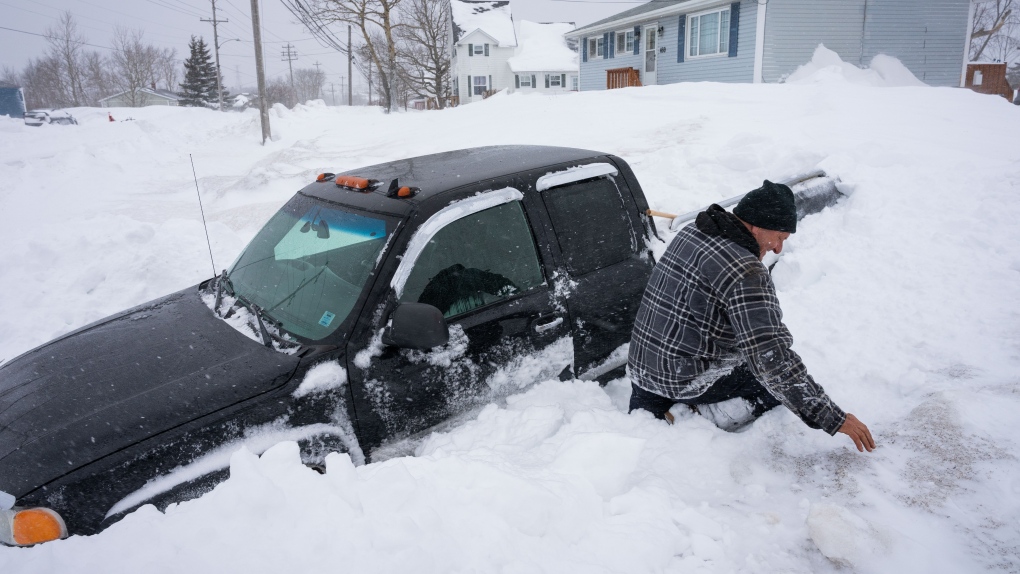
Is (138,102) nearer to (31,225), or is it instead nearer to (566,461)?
(31,225)

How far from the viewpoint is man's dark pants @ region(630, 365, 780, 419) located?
10.2 feet

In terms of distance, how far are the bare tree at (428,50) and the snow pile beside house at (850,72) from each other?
3468 centimetres

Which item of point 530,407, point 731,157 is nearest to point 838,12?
point 731,157

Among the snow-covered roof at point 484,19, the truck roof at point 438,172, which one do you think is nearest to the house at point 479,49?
the snow-covered roof at point 484,19

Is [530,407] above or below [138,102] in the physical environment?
below

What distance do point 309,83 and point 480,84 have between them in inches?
4407

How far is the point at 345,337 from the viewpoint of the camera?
2.57 meters

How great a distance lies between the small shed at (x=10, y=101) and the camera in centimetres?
5684

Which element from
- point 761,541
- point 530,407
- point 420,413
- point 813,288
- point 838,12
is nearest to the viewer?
point 761,541

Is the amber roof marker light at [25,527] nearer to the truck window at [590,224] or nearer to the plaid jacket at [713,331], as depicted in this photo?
the truck window at [590,224]

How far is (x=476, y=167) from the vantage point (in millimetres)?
3344

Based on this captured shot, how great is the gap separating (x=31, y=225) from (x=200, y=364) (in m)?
11.0

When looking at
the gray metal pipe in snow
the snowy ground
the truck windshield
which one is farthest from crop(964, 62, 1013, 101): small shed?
the truck windshield

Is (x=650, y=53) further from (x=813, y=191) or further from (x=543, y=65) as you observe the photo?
(x=543, y=65)
